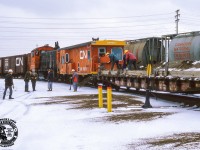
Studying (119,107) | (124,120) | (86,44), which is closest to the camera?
(124,120)

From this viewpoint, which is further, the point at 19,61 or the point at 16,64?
the point at 16,64

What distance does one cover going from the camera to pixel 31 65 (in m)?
47.0

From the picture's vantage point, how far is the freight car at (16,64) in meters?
50.0

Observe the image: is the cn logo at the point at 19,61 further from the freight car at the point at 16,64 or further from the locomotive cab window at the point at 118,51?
the locomotive cab window at the point at 118,51

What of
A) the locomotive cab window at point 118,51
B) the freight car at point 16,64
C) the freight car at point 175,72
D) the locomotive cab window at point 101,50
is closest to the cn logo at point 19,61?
the freight car at point 16,64

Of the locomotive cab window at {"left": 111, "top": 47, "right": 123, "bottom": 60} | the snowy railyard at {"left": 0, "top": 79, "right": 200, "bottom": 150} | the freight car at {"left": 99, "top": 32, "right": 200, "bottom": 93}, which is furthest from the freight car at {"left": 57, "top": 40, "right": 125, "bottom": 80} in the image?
the snowy railyard at {"left": 0, "top": 79, "right": 200, "bottom": 150}

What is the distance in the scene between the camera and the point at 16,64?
5231cm

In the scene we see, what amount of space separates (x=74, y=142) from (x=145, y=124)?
292 cm

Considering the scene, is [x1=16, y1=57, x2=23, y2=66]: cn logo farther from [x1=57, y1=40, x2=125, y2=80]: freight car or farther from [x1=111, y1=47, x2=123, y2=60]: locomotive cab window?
[x1=111, y1=47, x2=123, y2=60]: locomotive cab window

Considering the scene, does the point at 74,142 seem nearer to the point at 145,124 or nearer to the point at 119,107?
the point at 145,124

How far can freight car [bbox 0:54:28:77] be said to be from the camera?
50.0m

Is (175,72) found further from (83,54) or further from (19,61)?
(19,61)

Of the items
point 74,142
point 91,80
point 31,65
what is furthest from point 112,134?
point 31,65

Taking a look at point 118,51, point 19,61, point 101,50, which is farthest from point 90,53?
point 19,61
